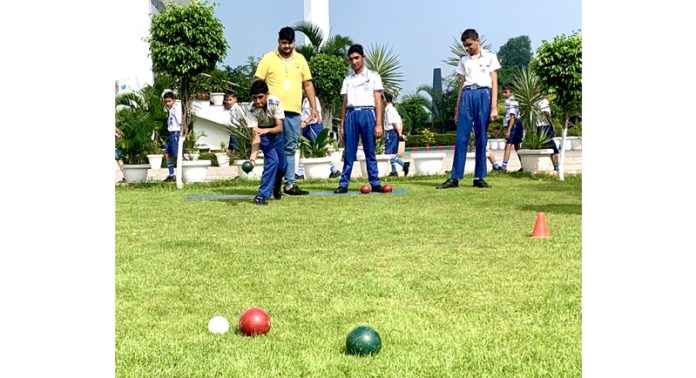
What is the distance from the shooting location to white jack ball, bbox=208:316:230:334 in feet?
11.8

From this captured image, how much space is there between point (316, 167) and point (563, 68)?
4.47m

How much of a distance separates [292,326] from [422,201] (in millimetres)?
6036

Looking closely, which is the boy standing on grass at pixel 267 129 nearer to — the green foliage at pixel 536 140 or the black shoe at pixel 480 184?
the black shoe at pixel 480 184

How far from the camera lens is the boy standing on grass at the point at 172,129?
14508 millimetres

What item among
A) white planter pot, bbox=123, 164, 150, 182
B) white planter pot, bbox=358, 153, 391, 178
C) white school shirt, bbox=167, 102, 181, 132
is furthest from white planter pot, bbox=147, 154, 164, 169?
white planter pot, bbox=358, 153, 391, 178

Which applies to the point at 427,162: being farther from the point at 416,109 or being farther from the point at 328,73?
the point at 416,109

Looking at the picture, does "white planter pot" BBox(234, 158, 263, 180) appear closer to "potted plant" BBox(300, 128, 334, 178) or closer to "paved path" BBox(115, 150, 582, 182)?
"potted plant" BBox(300, 128, 334, 178)

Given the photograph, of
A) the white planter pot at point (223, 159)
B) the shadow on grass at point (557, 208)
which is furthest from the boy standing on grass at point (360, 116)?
the white planter pot at point (223, 159)

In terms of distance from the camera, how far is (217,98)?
3128 cm

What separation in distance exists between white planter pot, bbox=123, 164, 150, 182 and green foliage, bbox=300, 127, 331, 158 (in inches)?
108
